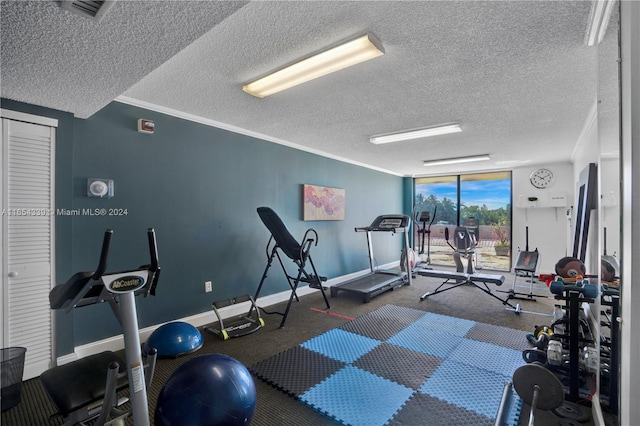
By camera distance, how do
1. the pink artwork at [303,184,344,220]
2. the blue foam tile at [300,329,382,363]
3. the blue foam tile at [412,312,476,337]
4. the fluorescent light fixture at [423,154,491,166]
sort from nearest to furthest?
the blue foam tile at [300,329,382,363] < the blue foam tile at [412,312,476,337] < the pink artwork at [303,184,344,220] < the fluorescent light fixture at [423,154,491,166]

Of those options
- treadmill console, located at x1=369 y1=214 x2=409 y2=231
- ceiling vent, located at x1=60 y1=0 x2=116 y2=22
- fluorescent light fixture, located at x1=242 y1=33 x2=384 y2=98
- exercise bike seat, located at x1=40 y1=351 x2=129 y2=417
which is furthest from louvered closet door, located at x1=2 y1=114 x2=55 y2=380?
treadmill console, located at x1=369 y1=214 x2=409 y2=231

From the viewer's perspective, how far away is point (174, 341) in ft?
9.11

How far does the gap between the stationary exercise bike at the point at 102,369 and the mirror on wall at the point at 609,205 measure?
2469mm

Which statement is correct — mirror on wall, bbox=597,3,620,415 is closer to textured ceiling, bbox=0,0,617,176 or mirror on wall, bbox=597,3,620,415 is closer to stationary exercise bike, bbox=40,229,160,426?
textured ceiling, bbox=0,0,617,176

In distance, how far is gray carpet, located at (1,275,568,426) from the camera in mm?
2023

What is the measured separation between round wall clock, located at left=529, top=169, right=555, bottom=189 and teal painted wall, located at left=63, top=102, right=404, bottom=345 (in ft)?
17.4

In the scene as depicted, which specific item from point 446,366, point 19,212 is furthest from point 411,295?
point 19,212

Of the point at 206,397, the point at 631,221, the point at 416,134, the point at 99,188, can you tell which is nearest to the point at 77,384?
the point at 206,397

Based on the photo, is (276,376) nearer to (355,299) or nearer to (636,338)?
(636,338)

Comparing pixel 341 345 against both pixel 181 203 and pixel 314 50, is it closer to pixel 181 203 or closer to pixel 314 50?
pixel 181 203

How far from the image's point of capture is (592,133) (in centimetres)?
369

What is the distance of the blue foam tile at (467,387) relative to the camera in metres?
2.11

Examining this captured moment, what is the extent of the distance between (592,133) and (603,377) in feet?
10.3

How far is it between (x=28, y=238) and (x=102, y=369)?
4.63ft
